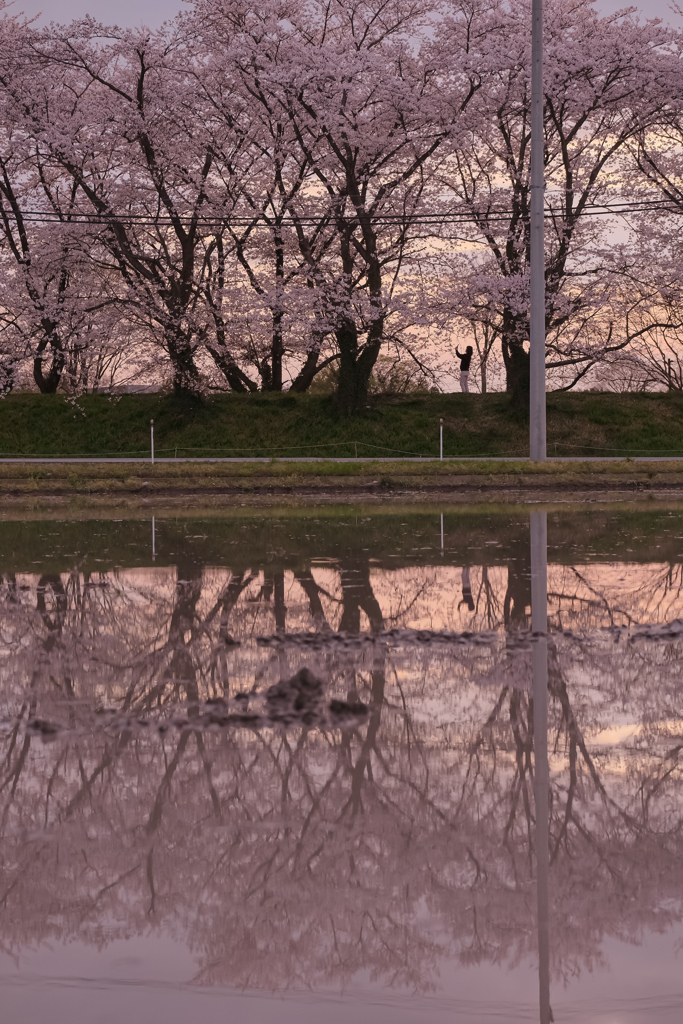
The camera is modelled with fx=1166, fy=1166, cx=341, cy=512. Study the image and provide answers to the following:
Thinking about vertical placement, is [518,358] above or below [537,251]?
below

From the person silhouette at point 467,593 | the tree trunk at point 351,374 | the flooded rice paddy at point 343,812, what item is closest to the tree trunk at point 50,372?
the tree trunk at point 351,374

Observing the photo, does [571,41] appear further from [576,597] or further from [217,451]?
[576,597]

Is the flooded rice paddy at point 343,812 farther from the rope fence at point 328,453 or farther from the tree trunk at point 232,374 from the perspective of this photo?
the tree trunk at point 232,374

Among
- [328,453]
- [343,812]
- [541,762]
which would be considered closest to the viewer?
[343,812]

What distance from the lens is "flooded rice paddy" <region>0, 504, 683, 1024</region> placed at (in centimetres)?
348

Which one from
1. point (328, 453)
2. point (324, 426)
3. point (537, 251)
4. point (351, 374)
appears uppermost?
point (537, 251)

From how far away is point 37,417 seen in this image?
41469mm

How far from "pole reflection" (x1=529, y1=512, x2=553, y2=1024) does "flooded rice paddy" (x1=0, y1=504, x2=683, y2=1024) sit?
16mm

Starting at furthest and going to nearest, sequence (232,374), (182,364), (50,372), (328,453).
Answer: (50,372), (232,374), (182,364), (328,453)

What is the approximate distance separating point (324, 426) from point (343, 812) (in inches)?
1371

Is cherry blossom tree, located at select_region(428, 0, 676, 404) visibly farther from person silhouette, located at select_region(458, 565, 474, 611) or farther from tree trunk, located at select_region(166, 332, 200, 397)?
person silhouette, located at select_region(458, 565, 474, 611)

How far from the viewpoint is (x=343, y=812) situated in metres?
4.82

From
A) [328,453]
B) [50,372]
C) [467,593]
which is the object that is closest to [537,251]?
[328,453]

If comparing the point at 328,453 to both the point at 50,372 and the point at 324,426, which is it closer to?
the point at 324,426
